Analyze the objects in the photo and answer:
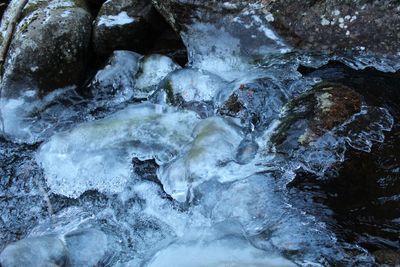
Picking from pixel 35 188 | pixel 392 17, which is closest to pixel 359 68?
pixel 392 17

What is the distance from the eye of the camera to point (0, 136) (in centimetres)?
535

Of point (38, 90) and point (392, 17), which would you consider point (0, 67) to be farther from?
point (392, 17)

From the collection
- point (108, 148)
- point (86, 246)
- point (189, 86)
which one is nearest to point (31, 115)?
point (108, 148)

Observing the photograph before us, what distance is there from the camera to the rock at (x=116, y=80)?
5781 millimetres

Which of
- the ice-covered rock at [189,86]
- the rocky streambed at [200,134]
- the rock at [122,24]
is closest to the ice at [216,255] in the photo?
the rocky streambed at [200,134]

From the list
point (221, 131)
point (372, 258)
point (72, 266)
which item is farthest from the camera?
point (221, 131)

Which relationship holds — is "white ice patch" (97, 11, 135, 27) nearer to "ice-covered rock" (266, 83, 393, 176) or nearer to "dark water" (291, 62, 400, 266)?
"ice-covered rock" (266, 83, 393, 176)

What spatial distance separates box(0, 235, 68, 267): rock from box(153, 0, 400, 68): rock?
127 inches

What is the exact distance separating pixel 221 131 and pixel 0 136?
2.79 m

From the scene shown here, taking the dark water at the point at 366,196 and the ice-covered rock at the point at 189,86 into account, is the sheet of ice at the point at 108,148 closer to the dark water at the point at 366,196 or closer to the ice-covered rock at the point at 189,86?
the ice-covered rock at the point at 189,86

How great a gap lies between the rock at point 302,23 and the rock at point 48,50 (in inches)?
47.2

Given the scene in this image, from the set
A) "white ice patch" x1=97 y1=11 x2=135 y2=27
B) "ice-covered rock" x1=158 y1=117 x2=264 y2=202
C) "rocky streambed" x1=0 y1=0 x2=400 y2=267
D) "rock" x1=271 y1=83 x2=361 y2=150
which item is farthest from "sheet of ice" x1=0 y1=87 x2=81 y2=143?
"rock" x1=271 y1=83 x2=361 y2=150

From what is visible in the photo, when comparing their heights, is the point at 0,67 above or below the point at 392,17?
below

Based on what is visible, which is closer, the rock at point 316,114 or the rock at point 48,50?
the rock at point 316,114
